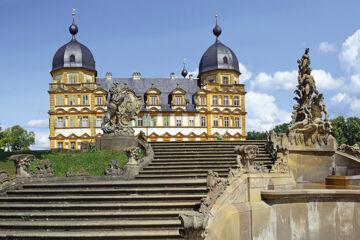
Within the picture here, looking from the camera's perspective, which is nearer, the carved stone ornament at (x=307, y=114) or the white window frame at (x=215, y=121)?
the carved stone ornament at (x=307, y=114)

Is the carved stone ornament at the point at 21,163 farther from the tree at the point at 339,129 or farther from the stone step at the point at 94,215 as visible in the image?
the tree at the point at 339,129

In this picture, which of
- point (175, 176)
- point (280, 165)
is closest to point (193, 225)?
point (175, 176)

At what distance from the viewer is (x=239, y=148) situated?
12094mm

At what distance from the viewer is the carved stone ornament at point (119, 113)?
2075cm

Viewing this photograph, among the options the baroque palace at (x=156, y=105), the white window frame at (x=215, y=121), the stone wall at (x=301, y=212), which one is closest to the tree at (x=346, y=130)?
the baroque palace at (x=156, y=105)

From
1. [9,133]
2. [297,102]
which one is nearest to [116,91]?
[297,102]

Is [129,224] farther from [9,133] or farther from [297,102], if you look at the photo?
[9,133]

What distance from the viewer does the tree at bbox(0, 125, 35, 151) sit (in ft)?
276

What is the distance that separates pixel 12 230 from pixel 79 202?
211cm

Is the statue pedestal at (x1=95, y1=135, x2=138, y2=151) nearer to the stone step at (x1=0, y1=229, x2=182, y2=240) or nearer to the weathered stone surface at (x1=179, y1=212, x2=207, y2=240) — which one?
the stone step at (x1=0, y1=229, x2=182, y2=240)

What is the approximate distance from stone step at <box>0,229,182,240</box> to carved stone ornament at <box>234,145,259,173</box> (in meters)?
3.28

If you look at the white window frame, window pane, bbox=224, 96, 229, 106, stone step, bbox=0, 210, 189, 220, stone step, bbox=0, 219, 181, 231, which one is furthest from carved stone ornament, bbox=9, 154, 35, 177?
window pane, bbox=224, 96, 229, 106

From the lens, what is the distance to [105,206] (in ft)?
37.2

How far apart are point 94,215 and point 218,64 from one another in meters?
59.0
